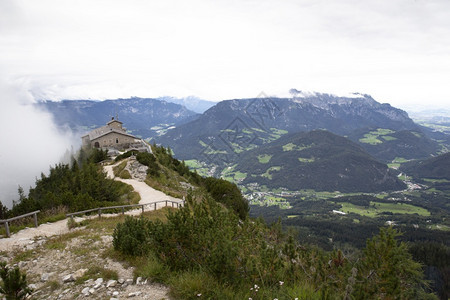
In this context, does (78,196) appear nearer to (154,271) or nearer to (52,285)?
(52,285)

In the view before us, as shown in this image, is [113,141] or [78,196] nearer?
[78,196]

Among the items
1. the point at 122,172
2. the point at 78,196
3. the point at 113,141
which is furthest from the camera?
the point at 113,141

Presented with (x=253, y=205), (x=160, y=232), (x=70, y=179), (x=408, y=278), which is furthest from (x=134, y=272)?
(x=253, y=205)

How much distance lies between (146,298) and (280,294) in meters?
3.42

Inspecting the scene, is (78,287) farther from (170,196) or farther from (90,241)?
(170,196)

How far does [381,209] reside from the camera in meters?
178

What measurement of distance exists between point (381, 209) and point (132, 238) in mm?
212128

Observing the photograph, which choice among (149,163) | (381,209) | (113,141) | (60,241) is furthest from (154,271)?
(381,209)

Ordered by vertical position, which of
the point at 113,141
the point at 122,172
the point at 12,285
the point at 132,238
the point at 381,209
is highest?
the point at 12,285

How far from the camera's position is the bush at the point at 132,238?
28.1ft

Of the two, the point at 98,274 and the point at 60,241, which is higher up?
the point at 98,274

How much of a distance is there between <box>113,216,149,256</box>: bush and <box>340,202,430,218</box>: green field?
190140mm

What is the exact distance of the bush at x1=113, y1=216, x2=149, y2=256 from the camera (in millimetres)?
8578

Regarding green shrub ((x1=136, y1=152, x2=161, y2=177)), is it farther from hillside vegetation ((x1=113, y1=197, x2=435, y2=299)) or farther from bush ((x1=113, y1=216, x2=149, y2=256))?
hillside vegetation ((x1=113, y1=197, x2=435, y2=299))
